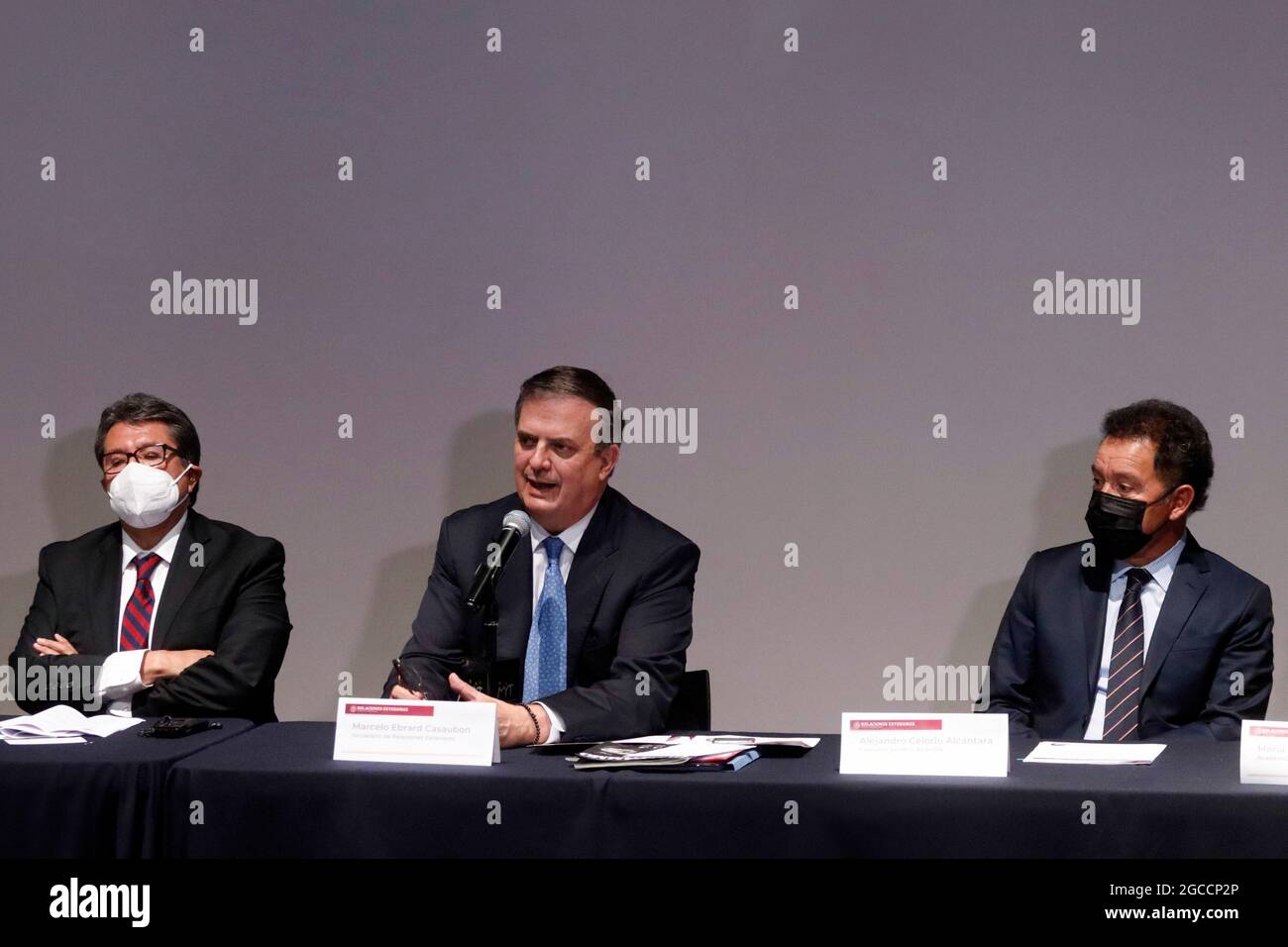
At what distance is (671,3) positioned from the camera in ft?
15.2

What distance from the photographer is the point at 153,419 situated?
411cm

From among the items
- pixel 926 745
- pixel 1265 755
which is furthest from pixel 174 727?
pixel 1265 755

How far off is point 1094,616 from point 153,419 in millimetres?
2663

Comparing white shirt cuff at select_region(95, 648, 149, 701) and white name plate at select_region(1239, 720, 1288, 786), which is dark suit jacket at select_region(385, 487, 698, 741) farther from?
white name plate at select_region(1239, 720, 1288, 786)

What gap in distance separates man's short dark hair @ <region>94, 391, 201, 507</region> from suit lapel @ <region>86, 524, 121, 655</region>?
0.25 metres

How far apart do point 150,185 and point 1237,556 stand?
3736mm

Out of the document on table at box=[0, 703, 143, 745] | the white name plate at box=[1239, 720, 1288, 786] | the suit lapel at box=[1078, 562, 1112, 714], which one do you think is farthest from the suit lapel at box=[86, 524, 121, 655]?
the white name plate at box=[1239, 720, 1288, 786]

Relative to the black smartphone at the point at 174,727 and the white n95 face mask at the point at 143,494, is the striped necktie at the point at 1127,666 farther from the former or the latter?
the white n95 face mask at the point at 143,494

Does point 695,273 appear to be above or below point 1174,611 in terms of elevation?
above

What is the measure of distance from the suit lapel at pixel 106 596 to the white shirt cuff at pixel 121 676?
23cm

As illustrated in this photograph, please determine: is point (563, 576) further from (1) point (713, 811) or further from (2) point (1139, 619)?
(2) point (1139, 619)

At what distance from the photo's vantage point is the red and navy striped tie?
398cm
